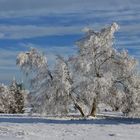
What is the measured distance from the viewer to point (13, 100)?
8438 cm

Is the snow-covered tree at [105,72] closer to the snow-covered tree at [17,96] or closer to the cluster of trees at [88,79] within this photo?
the cluster of trees at [88,79]

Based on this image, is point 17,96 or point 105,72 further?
point 17,96

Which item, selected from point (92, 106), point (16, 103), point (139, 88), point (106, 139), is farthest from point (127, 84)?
point (16, 103)

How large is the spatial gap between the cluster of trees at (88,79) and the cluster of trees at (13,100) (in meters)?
37.1

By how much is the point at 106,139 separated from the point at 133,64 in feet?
79.2

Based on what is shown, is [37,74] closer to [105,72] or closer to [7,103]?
[105,72]

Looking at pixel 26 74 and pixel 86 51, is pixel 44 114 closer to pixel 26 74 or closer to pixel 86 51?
pixel 26 74

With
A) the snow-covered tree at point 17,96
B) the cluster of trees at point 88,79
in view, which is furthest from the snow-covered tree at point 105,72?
the snow-covered tree at point 17,96

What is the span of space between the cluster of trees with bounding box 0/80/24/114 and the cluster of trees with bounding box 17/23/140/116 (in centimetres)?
3711

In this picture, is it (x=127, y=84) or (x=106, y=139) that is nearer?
(x=106, y=139)

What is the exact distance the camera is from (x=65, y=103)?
45000 millimetres

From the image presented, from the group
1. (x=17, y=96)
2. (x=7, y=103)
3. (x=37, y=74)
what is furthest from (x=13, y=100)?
(x=37, y=74)

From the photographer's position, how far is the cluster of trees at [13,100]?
83.9m

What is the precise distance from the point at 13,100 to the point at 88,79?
134ft
